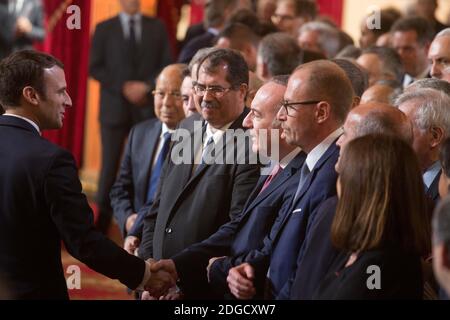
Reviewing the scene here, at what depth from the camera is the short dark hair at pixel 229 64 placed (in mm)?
5168

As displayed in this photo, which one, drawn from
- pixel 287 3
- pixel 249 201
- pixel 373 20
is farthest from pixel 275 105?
pixel 287 3

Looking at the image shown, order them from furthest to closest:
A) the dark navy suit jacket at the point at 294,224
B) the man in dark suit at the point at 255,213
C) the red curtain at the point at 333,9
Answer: the red curtain at the point at 333,9
the man in dark suit at the point at 255,213
the dark navy suit jacket at the point at 294,224

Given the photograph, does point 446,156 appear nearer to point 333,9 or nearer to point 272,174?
point 272,174

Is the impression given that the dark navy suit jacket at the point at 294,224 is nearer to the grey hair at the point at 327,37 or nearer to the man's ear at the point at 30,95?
the man's ear at the point at 30,95

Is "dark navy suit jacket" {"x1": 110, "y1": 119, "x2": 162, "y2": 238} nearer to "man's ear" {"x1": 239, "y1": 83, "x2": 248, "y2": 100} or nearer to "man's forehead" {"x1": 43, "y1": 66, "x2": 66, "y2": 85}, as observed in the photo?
"man's ear" {"x1": 239, "y1": 83, "x2": 248, "y2": 100}

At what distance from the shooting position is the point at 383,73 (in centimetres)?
671

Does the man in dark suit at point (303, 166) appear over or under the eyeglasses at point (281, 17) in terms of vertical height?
under

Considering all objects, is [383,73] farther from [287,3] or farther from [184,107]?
[287,3]

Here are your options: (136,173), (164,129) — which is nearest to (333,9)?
(164,129)

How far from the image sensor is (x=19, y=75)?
173 inches

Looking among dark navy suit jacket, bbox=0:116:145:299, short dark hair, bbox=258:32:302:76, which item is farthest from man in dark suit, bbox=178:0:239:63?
dark navy suit jacket, bbox=0:116:145:299

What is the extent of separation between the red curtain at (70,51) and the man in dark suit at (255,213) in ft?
16.5

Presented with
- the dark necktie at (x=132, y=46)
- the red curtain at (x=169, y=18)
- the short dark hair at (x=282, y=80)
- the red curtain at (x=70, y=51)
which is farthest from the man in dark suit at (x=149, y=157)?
the red curtain at (x=169, y=18)
